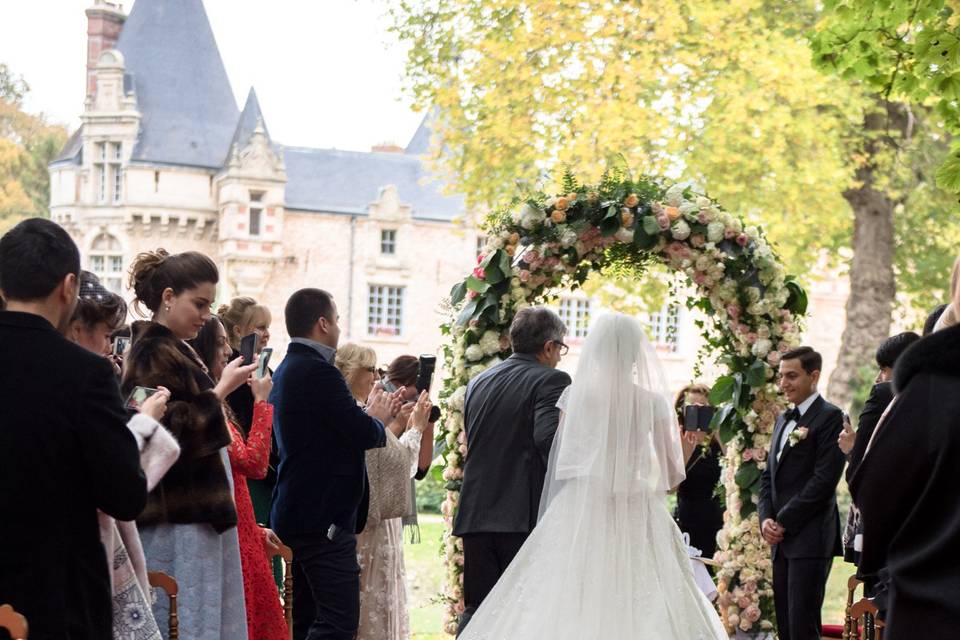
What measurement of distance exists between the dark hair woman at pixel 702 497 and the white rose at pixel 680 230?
1340 millimetres

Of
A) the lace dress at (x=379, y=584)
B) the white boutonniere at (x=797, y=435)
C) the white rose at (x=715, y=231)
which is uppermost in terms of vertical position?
the white rose at (x=715, y=231)

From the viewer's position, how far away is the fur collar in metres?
3.25

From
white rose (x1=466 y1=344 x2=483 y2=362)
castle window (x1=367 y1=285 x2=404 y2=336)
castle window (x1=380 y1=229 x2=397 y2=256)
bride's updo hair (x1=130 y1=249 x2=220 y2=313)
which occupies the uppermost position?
castle window (x1=380 y1=229 x2=397 y2=256)

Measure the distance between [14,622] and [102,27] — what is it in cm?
4815

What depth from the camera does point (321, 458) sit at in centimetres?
626

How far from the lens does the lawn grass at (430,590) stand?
41.9 feet

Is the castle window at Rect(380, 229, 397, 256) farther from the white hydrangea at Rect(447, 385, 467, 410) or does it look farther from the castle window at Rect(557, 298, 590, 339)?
the white hydrangea at Rect(447, 385, 467, 410)

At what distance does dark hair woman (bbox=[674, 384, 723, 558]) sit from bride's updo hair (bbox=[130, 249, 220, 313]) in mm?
5369

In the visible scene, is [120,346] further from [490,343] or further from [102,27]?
[102,27]

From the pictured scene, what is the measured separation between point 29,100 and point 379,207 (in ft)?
44.7

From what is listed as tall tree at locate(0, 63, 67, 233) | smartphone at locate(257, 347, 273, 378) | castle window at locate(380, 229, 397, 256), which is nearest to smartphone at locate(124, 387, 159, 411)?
smartphone at locate(257, 347, 273, 378)

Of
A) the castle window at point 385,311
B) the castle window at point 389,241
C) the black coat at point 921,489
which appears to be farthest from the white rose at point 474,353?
the castle window at point 389,241

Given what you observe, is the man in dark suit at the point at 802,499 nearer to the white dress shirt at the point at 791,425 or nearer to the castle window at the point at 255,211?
the white dress shirt at the point at 791,425

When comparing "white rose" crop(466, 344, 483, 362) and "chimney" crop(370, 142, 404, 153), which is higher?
"chimney" crop(370, 142, 404, 153)
